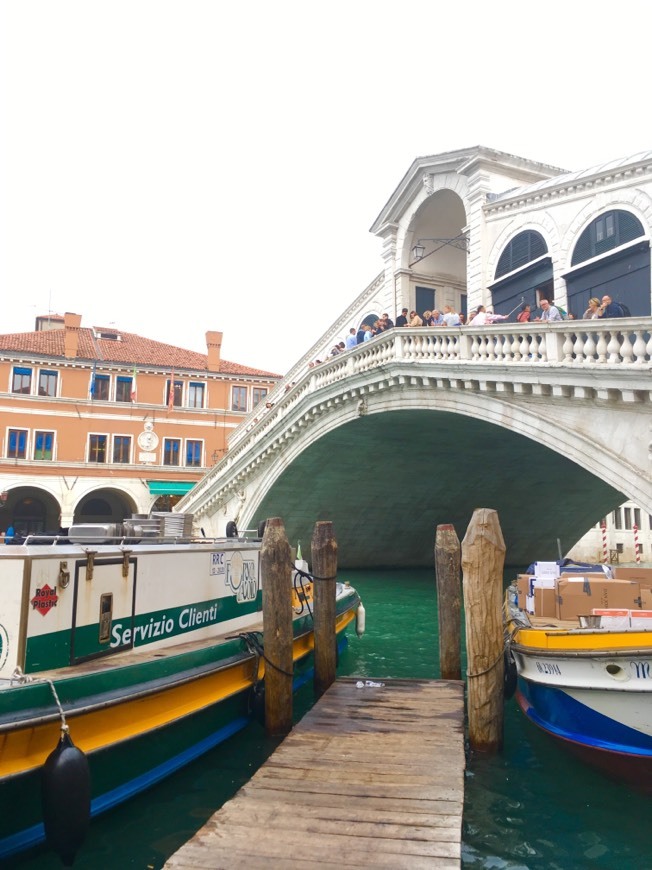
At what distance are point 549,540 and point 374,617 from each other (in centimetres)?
1416

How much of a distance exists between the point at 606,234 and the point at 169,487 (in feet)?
64.3

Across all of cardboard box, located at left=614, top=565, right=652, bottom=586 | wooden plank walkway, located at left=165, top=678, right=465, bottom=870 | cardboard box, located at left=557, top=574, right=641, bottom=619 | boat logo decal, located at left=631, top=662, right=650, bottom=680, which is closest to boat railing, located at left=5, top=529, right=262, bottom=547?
wooden plank walkway, located at left=165, top=678, right=465, bottom=870

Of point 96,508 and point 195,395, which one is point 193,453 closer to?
point 195,395

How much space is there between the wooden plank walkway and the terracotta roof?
24.3m

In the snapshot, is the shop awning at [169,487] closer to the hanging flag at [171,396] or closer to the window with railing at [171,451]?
the window with railing at [171,451]

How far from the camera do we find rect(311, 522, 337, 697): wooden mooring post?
745cm

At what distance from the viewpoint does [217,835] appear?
3.79m

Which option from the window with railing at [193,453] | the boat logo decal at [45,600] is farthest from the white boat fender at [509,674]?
the window with railing at [193,453]

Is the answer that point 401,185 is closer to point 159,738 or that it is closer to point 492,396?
point 492,396

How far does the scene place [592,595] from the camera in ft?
22.5

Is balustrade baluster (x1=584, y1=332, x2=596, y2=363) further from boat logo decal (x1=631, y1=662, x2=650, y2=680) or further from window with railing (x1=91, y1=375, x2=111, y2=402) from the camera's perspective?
window with railing (x1=91, y1=375, x2=111, y2=402)

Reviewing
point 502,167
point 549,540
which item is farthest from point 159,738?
point 549,540

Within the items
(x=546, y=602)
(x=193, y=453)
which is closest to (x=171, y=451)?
(x=193, y=453)

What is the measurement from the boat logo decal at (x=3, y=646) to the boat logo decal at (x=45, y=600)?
216mm
